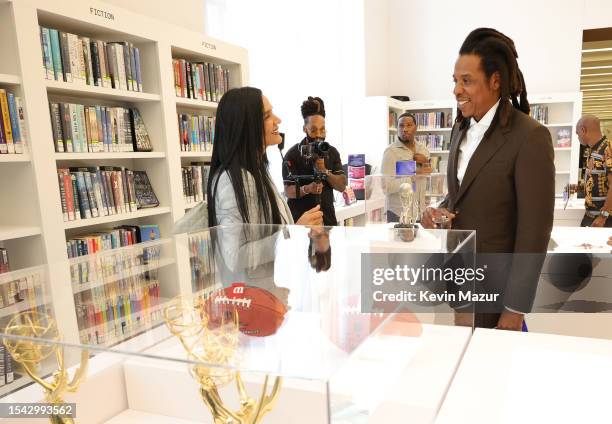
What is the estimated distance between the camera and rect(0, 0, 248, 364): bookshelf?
201 centimetres

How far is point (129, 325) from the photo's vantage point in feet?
2.99

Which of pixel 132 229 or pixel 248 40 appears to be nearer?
pixel 132 229

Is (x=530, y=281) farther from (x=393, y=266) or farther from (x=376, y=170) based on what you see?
(x=376, y=170)

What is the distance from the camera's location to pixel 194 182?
10.6 ft

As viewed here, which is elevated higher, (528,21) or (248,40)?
(528,21)

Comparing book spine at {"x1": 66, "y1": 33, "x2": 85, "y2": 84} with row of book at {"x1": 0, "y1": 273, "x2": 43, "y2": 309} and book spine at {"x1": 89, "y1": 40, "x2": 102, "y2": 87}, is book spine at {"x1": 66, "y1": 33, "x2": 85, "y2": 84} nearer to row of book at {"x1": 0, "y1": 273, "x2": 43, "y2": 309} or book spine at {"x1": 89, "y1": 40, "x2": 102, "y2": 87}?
book spine at {"x1": 89, "y1": 40, "x2": 102, "y2": 87}

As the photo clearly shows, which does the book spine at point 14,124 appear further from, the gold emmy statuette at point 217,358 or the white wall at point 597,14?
the white wall at point 597,14

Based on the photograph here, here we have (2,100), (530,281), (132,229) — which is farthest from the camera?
(132,229)

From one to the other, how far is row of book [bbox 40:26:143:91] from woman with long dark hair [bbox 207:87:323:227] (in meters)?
1.15

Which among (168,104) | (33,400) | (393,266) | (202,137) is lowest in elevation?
(33,400)

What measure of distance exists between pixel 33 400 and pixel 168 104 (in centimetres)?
218

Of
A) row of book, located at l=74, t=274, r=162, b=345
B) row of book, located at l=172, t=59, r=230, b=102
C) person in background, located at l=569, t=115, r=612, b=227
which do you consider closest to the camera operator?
row of book, located at l=172, t=59, r=230, b=102

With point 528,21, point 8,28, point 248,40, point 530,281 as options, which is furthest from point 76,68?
point 528,21

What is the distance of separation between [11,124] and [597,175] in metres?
4.27
